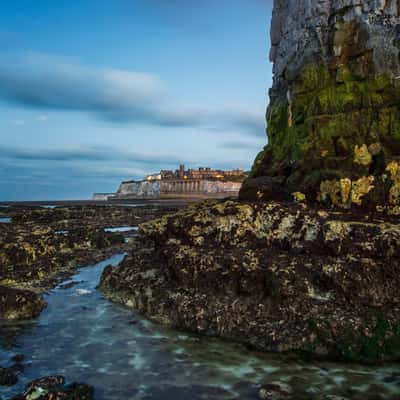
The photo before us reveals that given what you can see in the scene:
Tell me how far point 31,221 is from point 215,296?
36.6 meters

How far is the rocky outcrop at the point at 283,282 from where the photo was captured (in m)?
8.31

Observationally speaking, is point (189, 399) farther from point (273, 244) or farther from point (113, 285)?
point (113, 285)

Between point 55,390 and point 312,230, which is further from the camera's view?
point 312,230

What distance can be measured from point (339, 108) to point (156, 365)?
11953mm

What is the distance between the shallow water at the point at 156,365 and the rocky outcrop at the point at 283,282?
58 cm

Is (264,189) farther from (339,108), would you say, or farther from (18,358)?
(18,358)

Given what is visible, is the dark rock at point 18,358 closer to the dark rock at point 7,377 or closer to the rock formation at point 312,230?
the dark rock at point 7,377

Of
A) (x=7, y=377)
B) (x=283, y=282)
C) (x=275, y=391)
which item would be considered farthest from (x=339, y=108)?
(x=7, y=377)

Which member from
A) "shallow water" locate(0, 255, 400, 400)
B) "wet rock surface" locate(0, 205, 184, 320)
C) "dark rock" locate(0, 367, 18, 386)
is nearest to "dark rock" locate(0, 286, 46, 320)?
"wet rock surface" locate(0, 205, 184, 320)

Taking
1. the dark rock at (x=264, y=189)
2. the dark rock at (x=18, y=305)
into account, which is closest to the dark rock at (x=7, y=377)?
the dark rock at (x=18, y=305)

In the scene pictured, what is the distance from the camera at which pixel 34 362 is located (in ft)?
25.3

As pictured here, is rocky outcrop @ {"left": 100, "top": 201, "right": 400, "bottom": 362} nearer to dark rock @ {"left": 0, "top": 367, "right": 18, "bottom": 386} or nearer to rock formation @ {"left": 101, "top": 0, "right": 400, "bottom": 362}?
rock formation @ {"left": 101, "top": 0, "right": 400, "bottom": 362}

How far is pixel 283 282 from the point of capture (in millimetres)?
9516

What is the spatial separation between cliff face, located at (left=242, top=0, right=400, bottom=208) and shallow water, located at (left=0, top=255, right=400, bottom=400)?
20.7ft
